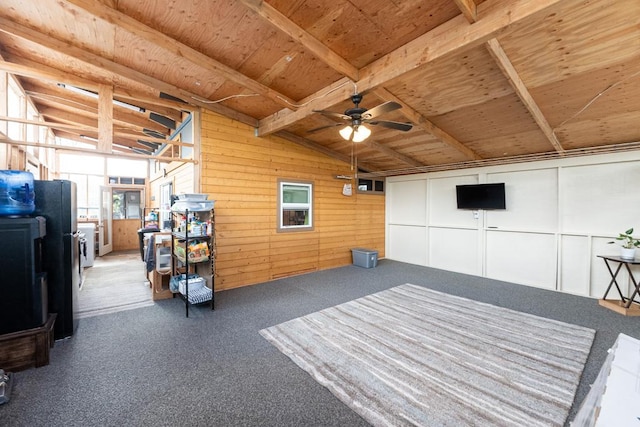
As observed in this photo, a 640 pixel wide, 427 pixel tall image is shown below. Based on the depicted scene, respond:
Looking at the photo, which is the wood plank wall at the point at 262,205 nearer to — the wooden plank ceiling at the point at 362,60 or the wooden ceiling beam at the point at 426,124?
the wooden plank ceiling at the point at 362,60

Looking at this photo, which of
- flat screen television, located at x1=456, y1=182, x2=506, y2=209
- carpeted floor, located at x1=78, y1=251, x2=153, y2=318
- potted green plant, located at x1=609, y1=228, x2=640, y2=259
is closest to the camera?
carpeted floor, located at x1=78, y1=251, x2=153, y2=318

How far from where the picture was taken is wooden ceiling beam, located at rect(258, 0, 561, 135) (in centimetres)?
206

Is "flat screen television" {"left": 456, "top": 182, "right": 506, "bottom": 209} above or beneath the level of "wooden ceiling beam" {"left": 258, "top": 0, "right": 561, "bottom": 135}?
beneath

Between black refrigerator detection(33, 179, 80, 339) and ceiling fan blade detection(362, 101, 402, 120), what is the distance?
3.34m

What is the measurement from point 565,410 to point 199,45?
4.68 m

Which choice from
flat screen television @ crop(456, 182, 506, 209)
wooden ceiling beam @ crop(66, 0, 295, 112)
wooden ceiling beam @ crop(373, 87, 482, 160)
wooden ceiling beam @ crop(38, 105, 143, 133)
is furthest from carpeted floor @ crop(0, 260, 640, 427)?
wooden ceiling beam @ crop(38, 105, 143, 133)

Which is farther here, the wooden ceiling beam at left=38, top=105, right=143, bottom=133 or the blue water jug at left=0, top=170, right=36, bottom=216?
the wooden ceiling beam at left=38, top=105, right=143, bottom=133

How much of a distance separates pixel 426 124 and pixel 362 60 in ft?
5.74

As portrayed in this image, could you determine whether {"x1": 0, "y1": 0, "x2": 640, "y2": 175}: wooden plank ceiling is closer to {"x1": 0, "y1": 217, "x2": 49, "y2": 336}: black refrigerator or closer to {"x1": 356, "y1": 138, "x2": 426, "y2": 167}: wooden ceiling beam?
{"x1": 356, "y1": 138, "x2": 426, "y2": 167}: wooden ceiling beam

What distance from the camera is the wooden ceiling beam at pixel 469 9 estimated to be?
2.09 m

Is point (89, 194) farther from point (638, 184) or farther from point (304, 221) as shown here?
point (638, 184)

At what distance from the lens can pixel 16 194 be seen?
2.53 metres

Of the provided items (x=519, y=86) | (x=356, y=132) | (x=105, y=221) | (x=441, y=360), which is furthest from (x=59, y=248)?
(x=105, y=221)

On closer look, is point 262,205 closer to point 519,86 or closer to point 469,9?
point 469,9
